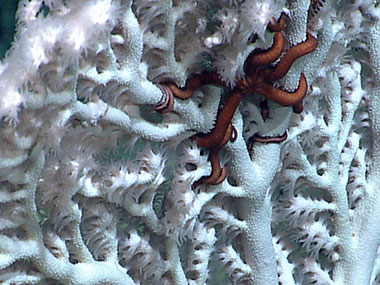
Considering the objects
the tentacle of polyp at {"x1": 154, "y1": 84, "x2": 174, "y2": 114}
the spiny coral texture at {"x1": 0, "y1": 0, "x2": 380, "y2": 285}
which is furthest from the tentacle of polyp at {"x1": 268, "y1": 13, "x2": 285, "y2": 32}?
the tentacle of polyp at {"x1": 154, "y1": 84, "x2": 174, "y2": 114}

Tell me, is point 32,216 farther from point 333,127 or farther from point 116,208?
point 333,127

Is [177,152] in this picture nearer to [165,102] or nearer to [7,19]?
[165,102]

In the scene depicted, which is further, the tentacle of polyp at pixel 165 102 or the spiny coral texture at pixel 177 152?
the tentacle of polyp at pixel 165 102

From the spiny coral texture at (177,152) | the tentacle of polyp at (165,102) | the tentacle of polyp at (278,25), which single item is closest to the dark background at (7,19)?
the spiny coral texture at (177,152)

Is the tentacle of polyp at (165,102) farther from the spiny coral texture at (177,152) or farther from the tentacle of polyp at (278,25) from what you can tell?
the tentacle of polyp at (278,25)

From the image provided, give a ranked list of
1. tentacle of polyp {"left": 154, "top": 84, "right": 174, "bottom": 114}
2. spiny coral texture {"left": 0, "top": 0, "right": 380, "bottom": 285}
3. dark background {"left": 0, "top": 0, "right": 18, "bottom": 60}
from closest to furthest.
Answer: spiny coral texture {"left": 0, "top": 0, "right": 380, "bottom": 285}, tentacle of polyp {"left": 154, "top": 84, "right": 174, "bottom": 114}, dark background {"left": 0, "top": 0, "right": 18, "bottom": 60}

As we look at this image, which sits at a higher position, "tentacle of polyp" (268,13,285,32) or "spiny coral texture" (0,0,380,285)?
"tentacle of polyp" (268,13,285,32)

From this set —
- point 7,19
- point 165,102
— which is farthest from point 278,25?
point 7,19

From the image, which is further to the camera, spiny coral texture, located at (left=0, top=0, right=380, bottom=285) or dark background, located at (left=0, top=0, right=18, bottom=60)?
dark background, located at (left=0, top=0, right=18, bottom=60)

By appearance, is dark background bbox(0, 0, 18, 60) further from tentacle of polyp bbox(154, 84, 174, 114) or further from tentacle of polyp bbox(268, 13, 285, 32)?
tentacle of polyp bbox(268, 13, 285, 32)

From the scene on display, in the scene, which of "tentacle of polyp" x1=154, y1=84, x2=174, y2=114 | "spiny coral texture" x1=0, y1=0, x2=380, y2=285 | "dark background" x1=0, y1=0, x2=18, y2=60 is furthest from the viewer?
"dark background" x1=0, y1=0, x2=18, y2=60
